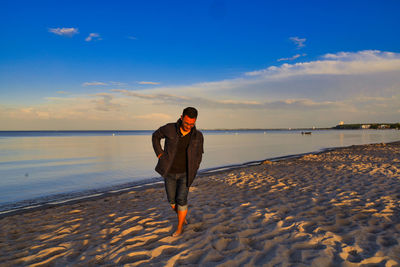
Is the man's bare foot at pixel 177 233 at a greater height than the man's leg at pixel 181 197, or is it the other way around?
the man's leg at pixel 181 197

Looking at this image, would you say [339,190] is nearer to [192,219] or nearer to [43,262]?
[192,219]

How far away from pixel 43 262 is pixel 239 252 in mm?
2932

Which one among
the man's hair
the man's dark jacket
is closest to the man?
the man's dark jacket

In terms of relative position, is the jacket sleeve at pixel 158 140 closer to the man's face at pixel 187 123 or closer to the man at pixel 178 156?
the man at pixel 178 156

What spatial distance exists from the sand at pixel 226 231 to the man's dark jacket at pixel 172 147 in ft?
4.02

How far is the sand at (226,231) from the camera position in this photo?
3771 millimetres

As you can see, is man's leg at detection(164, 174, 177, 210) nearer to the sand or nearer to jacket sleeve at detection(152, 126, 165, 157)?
jacket sleeve at detection(152, 126, 165, 157)

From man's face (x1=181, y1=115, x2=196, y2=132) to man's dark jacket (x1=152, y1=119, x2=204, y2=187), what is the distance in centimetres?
13

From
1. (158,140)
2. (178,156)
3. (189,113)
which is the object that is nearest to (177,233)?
(178,156)

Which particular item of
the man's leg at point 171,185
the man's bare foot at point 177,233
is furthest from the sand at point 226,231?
the man's leg at point 171,185

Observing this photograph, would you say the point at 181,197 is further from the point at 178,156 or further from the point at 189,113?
the point at 189,113

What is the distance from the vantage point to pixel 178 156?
14.8 ft

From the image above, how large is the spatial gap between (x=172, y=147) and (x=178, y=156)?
0.65 ft

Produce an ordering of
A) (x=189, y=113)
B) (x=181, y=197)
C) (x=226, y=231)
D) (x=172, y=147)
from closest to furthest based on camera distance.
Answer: (x=189, y=113) → (x=172, y=147) → (x=181, y=197) → (x=226, y=231)
